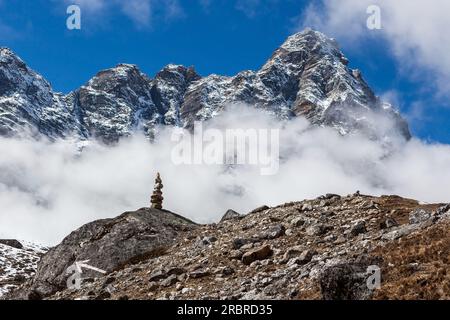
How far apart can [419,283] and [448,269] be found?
162cm

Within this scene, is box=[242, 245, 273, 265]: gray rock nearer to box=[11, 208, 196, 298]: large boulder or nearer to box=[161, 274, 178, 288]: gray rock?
box=[161, 274, 178, 288]: gray rock

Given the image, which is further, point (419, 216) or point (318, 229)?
point (318, 229)

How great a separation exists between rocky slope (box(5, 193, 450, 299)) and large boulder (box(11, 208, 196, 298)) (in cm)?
34

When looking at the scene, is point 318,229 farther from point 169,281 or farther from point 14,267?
point 14,267

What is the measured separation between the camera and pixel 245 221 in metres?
51.6

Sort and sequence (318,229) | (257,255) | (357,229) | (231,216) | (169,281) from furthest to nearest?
(231,216), (318,229), (357,229), (257,255), (169,281)

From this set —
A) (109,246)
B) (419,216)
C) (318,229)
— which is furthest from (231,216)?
(419,216)

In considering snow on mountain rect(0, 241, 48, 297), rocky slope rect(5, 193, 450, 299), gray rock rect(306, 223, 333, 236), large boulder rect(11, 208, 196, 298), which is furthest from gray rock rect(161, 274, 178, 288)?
snow on mountain rect(0, 241, 48, 297)

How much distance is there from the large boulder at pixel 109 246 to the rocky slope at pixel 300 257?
343 millimetres

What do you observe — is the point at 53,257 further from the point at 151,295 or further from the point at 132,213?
the point at 151,295

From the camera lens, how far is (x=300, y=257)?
107ft

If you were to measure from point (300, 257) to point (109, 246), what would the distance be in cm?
2521

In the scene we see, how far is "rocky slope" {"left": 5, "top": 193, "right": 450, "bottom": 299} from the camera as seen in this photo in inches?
979
